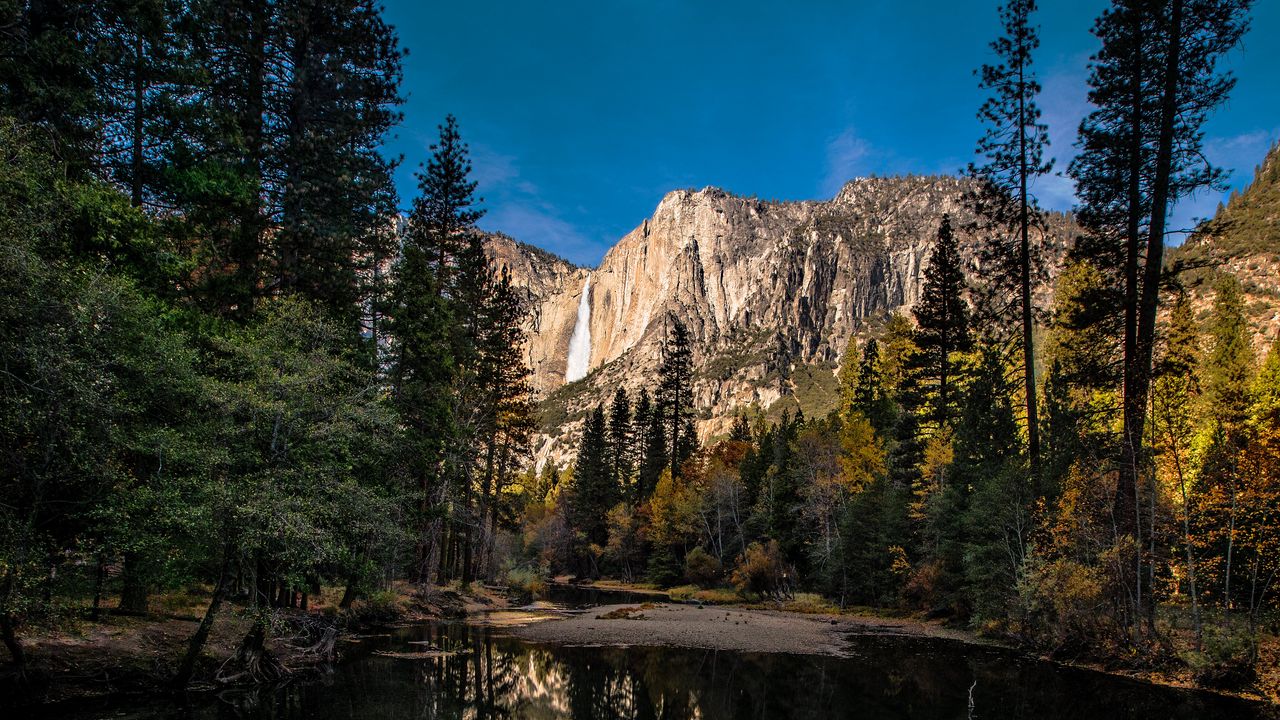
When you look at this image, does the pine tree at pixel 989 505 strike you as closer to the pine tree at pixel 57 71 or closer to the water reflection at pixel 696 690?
the water reflection at pixel 696 690

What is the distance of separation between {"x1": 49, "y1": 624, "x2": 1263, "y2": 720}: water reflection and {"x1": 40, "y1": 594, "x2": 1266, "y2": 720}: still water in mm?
41

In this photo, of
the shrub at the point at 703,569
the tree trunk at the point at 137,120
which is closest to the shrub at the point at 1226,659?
the tree trunk at the point at 137,120

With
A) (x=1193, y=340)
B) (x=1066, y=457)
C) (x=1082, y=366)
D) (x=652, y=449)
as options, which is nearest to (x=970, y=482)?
(x=1066, y=457)

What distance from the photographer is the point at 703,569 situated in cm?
4681

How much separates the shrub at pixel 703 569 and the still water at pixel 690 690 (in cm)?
2675

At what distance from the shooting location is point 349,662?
56.3ft

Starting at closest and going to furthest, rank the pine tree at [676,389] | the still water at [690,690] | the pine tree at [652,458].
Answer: the still water at [690,690] → the pine tree at [676,389] → the pine tree at [652,458]

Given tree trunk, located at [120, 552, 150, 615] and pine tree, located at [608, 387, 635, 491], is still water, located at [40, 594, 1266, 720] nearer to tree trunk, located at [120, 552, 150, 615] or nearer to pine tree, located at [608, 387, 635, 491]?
tree trunk, located at [120, 552, 150, 615]

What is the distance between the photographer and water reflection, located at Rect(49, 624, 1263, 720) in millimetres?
12406

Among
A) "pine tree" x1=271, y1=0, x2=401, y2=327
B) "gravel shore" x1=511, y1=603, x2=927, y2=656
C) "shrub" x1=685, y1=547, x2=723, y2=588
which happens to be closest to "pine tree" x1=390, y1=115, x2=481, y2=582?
"pine tree" x1=271, y1=0, x2=401, y2=327

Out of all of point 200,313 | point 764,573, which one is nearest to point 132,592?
point 200,313

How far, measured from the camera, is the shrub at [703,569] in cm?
4656

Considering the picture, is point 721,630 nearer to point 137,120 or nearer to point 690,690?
point 690,690

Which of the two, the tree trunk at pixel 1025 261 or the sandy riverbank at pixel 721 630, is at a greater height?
the tree trunk at pixel 1025 261
